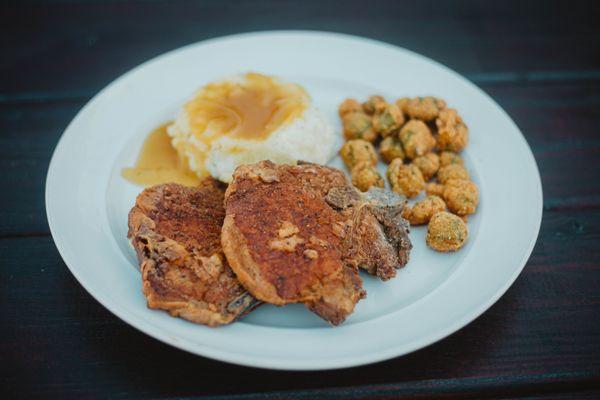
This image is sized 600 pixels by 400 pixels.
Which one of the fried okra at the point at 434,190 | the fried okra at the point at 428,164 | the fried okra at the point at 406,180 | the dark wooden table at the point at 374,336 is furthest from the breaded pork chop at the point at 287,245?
the fried okra at the point at 428,164

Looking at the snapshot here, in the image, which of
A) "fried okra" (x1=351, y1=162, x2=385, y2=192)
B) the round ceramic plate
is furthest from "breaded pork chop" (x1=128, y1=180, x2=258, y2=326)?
"fried okra" (x1=351, y1=162, x2=385, y2=192)

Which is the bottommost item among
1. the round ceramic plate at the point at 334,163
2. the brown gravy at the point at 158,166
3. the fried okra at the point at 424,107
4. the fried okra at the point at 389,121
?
the brown gravy at the point at 158,166

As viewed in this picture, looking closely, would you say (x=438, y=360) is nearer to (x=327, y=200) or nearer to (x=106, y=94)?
(x=327, y=200)

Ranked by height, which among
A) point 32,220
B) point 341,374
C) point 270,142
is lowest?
point 32,220

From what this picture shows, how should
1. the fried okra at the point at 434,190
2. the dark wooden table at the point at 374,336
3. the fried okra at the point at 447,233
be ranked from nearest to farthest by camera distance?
1. the dark wooden table at the point at 374,336
2. the fried okra at the point at 447,233
3. the fried okra at the point at 434,190

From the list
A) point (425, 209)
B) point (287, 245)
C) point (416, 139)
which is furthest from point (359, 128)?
point (287, 245)

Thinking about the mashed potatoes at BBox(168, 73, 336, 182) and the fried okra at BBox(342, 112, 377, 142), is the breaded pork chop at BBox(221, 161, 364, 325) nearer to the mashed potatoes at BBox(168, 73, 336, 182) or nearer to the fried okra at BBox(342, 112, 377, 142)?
the mashed potatoes at BBox(168, 73, 336, 182)

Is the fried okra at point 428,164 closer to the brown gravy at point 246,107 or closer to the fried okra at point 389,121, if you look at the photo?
the fried okra at point 389,121

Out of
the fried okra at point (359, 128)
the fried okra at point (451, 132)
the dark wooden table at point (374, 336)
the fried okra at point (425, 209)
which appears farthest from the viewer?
the fried okra at point (359, 128)

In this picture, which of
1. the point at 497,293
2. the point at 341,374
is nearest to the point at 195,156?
the point at 341,374
